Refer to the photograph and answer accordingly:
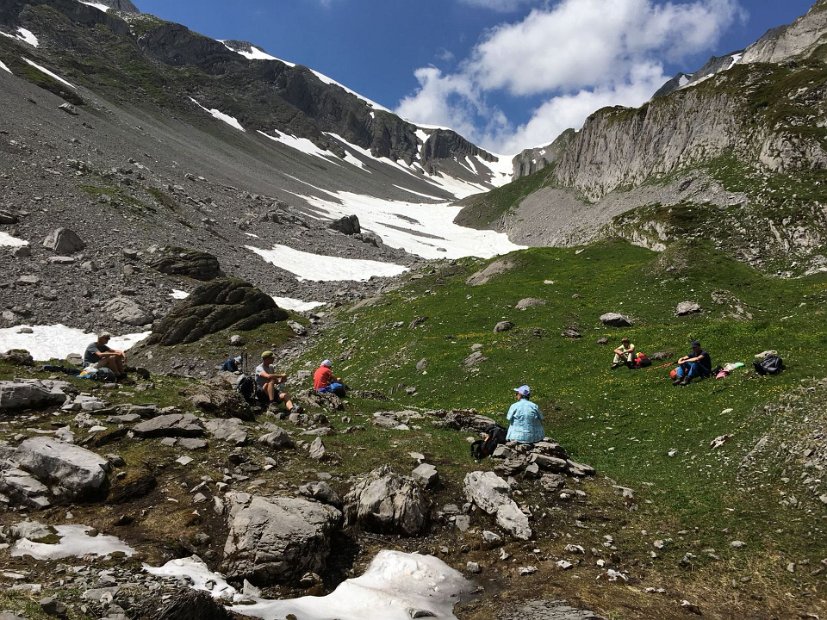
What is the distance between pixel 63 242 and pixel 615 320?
55.1 metres

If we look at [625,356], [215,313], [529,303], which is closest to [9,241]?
[215,313]

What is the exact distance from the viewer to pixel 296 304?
57.2 m

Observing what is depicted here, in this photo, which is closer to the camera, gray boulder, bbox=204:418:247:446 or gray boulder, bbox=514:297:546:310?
gray boulder, bbox=204:418:247:446

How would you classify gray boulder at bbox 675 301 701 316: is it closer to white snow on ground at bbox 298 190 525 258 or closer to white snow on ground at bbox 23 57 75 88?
white snow on ground at bbox 298 190 525 258

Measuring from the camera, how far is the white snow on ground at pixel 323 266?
7244cm

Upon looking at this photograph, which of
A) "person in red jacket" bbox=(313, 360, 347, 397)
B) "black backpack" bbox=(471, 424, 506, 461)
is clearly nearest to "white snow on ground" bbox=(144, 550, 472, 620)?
"black backpack" bbox=(471, 424, 506, 461)

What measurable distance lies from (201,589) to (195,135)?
19630 centimetres

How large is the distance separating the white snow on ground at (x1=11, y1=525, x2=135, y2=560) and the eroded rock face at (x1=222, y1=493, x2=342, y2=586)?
74.9 inches

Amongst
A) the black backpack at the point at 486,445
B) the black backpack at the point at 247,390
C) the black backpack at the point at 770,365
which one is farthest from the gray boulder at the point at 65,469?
the black backpack at the point at 770,365

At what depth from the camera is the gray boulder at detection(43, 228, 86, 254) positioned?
5184 centimetres

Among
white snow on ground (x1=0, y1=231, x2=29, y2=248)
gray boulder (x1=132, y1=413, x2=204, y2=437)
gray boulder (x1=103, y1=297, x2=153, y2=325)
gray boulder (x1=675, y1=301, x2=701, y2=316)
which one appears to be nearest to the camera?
gray boulder (x1=132, y1=413, x2=204, y2=437)

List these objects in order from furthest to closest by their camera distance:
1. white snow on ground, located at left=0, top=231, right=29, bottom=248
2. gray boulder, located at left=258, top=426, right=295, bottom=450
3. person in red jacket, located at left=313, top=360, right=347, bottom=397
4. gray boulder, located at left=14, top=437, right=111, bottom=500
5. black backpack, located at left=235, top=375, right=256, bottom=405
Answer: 1. white snow on ground, located at left=0, top=231, right=29, bottom=248
2. person in red jacket, located at left=313, top=360, right=347, bottom=397
3. black backpack, located at left=235, top=375, right=256, bottom=405
4. gray boulder, located at left=258, top=426, right=295, bottom=450
5. gray boulder, located at left=14, top=437, right=111, bottom=500

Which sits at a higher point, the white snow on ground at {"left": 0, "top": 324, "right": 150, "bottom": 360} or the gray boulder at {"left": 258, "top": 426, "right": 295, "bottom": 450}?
the gray boulder at {"left": 258, "top": 426, "right": 295, "bottom": 450}

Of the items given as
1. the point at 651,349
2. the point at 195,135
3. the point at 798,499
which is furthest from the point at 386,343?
the point at 195,135
